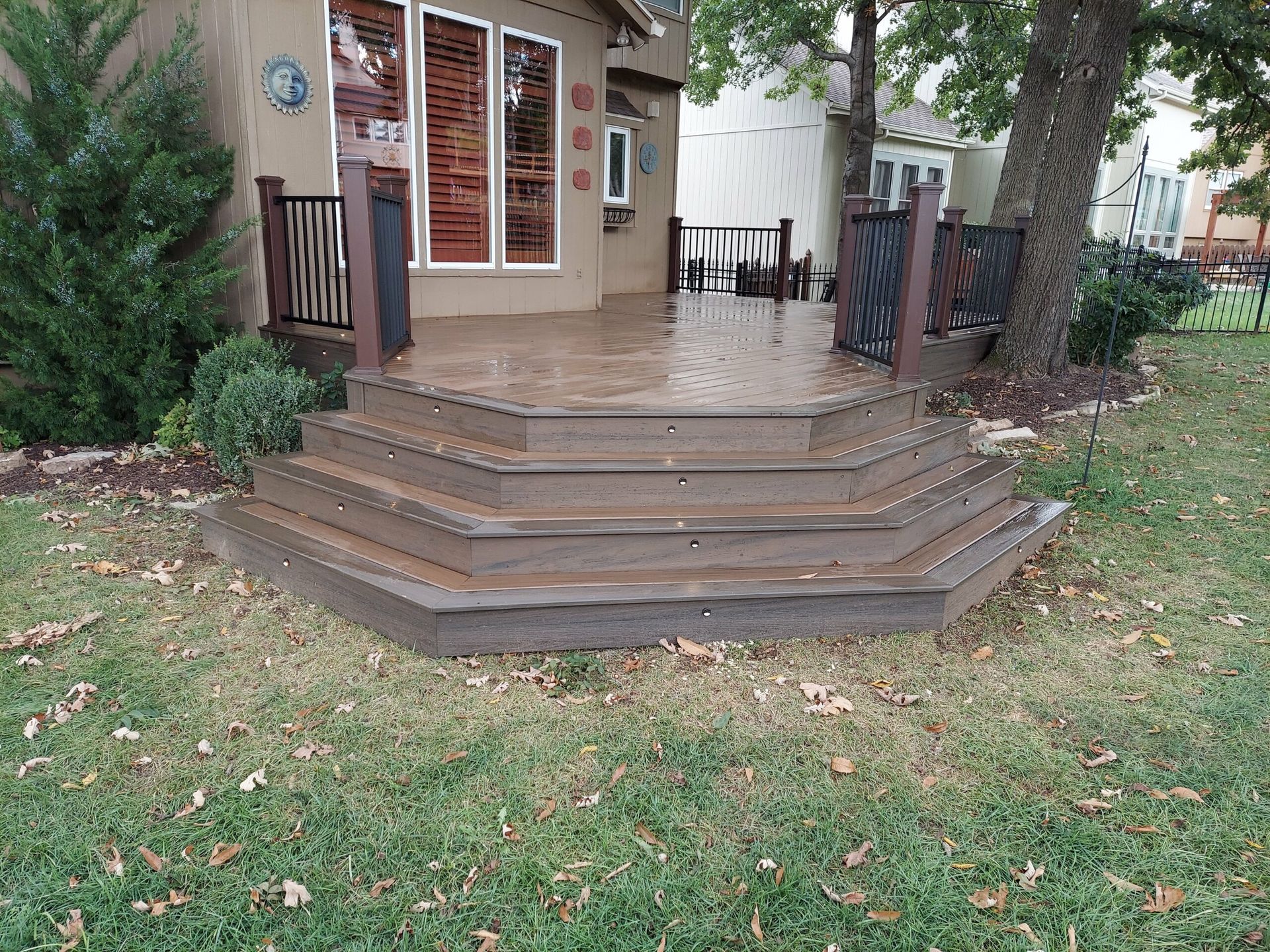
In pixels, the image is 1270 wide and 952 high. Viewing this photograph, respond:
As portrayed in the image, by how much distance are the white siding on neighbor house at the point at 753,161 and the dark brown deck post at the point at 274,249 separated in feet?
38.9

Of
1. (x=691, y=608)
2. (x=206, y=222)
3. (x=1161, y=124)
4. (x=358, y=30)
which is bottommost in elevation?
(x=691, y=608)

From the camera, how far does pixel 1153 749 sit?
279 cm

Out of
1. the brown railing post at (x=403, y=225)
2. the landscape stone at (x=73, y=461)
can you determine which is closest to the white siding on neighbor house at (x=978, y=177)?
the brown railing post at (x=403, y=225)

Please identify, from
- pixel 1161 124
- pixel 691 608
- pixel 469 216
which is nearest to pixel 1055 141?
pixel 469 216

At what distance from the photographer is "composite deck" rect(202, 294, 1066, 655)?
10.9ft

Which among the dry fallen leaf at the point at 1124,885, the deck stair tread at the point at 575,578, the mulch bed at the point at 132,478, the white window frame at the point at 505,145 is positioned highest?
the white window frame at the point at 505,145

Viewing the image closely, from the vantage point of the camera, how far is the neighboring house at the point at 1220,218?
969 inches

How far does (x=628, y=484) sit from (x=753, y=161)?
15960 millimetres

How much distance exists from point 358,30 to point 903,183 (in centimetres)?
1532

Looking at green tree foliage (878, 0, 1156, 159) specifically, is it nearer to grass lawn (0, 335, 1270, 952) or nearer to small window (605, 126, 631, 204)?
small window (605, 126, 631, 204)

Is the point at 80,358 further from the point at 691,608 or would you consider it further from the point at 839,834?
the point at 839,834

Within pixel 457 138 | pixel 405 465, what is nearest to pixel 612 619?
pixel 405 465

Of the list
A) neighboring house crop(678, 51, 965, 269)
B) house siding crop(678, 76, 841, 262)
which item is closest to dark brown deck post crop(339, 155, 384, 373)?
house siding crop(678, 76, 841, 262)

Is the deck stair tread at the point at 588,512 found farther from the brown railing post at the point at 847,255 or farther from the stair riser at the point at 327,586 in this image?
the brown railing post at the point at 847,255
